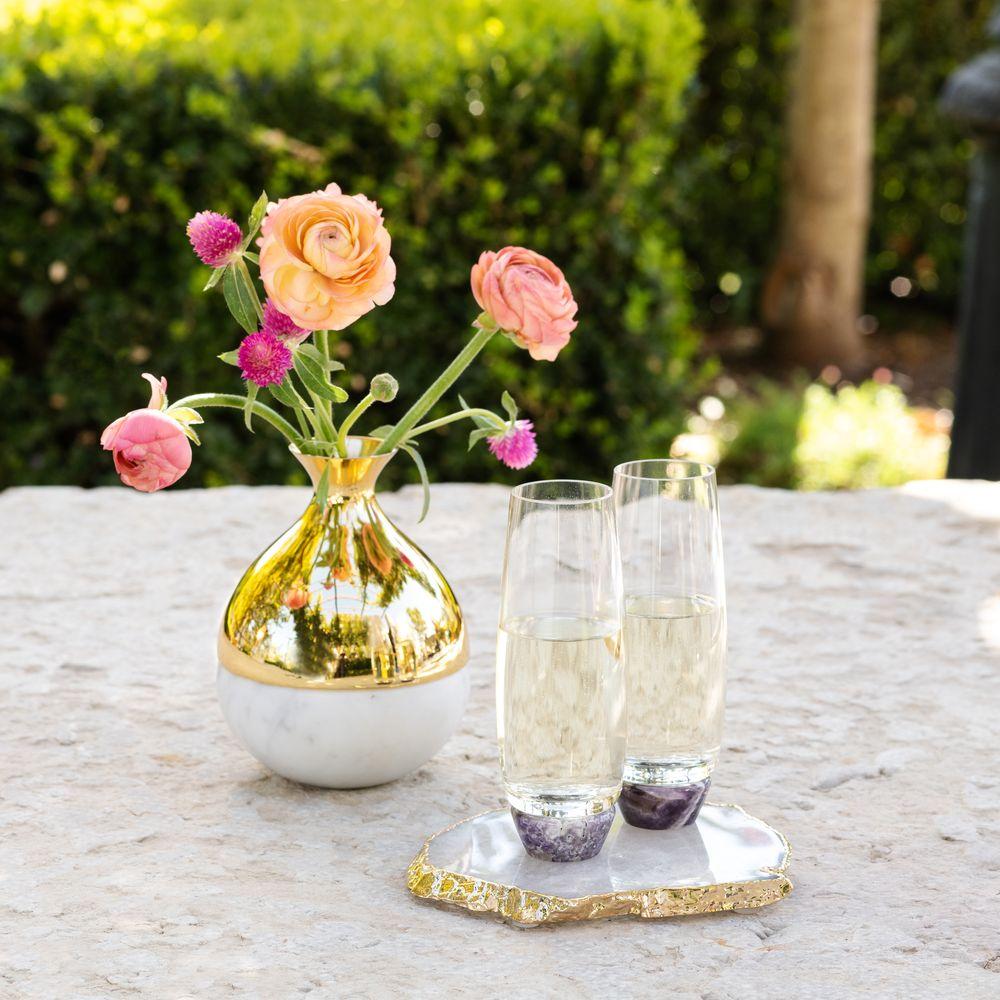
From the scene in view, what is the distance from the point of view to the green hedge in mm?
3648

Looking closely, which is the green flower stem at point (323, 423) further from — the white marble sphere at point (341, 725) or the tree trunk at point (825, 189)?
the tree trunk at point (825, 189)

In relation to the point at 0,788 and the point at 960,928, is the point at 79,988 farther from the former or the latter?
the point at 960,928

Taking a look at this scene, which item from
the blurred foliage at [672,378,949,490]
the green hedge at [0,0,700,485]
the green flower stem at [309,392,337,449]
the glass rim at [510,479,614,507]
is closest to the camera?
the glass rim at [510,479,614,507]

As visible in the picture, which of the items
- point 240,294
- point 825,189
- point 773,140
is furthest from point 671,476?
point 773,140

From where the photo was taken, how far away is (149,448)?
4.32 ft

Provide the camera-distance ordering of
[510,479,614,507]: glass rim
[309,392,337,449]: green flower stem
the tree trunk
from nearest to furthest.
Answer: [510,479,614,507]: glass rim, [309,392,337,449]: green flower stem, the tree trunk

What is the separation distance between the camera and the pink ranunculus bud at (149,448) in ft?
4.31

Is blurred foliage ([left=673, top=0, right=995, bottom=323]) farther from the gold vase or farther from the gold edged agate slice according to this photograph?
the gold edged agate slice

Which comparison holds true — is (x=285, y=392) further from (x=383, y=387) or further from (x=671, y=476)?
(x=671, y=476)

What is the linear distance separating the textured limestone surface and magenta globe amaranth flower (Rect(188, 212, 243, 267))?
558 millimetres

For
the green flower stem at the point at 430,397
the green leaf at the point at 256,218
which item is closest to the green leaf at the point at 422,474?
the green flower stem at the point at 430,397

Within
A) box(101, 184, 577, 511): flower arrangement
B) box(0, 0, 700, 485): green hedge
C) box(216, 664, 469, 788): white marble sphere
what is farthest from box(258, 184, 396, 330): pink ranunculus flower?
box(0, 0, 700, 485): green hedge

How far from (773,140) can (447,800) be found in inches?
239

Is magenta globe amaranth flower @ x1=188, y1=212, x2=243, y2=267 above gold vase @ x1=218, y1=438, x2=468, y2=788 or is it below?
above
